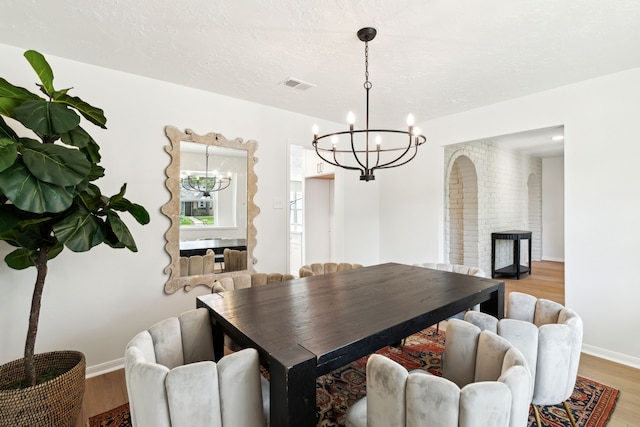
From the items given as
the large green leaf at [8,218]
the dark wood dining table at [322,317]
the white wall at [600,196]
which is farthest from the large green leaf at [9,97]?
the white wall at [600,196]

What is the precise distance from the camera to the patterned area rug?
5.94ft

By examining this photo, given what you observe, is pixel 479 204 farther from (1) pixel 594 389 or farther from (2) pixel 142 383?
(2) pixel 142 383

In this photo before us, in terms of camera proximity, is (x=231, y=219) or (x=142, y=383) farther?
(x=231, y=219)

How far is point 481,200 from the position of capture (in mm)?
5105

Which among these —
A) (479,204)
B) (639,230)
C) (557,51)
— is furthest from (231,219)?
(479,204)

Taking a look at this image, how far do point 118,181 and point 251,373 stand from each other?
221 cm

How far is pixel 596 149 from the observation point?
268 centimetres

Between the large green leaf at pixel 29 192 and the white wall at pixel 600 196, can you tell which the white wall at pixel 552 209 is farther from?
the large green leaf at pixel 29 192

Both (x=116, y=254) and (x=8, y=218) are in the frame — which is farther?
(x=116, y=254)

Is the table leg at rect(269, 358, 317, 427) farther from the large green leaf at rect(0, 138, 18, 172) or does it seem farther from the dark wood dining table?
the large green leaf at rect(0, 138, 18, 172)

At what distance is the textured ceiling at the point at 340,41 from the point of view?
5.68 feet

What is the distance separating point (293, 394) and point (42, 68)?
2.10m

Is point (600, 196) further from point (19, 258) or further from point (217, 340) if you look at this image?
point (19, 258)

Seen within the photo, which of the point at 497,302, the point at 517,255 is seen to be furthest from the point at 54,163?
the point at 517,255
